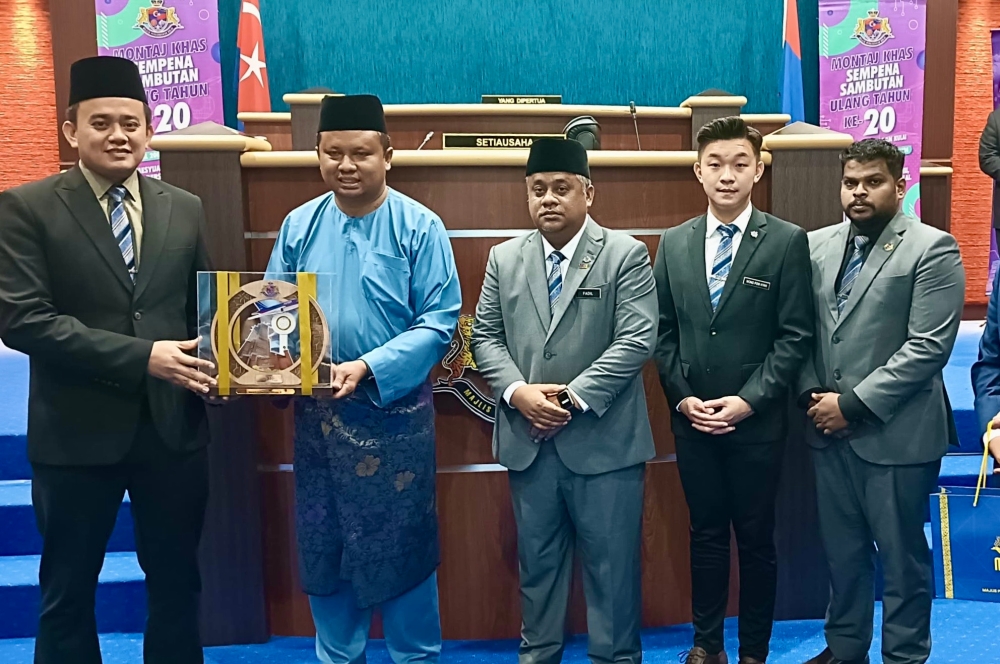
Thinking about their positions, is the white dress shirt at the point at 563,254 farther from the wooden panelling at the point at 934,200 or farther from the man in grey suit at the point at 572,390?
the wooden panelling at the point at 934,200

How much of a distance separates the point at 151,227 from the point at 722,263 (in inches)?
62.3

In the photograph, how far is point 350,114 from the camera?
227 cm

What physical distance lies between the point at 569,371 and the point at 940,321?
1.02m

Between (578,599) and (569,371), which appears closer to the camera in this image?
(569,371)

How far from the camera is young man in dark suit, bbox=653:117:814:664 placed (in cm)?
241

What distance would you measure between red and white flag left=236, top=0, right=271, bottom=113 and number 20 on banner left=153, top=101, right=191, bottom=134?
0.54 metres

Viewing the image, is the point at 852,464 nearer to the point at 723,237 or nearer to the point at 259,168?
the point at 723,237

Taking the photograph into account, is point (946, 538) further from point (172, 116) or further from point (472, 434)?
point (172, 116)

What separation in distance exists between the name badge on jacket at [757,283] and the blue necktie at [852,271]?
0.71 feet

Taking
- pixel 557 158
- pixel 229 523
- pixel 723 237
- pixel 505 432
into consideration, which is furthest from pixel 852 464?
pixel 229 523

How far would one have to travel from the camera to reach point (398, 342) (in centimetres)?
228

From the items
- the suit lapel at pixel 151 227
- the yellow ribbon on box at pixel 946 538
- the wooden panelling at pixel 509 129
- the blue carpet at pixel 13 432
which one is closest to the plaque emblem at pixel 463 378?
the suit lapel at pixel 151 227

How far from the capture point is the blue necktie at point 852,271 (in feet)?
7.93

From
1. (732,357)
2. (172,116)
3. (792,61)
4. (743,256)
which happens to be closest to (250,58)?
(172,116)
